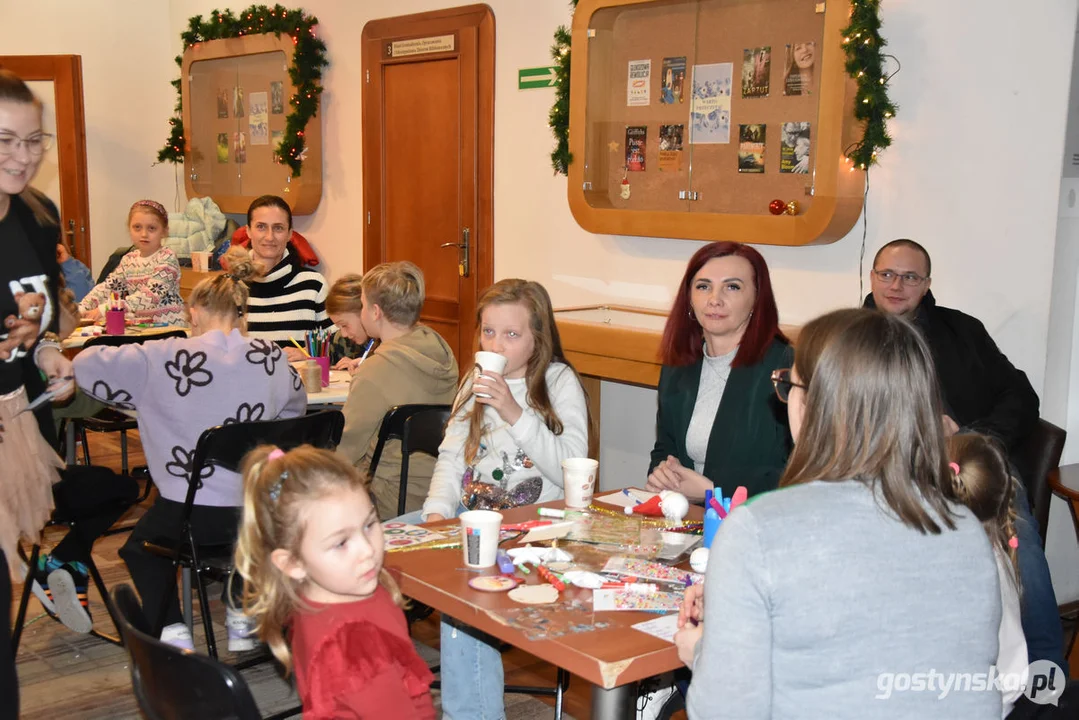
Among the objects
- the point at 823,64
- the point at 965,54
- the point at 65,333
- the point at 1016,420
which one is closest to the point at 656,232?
the point at 823,64

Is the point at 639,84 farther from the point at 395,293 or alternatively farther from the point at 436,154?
the point at 395,293

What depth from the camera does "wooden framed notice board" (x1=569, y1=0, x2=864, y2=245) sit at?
437 centimetres

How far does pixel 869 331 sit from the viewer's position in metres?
1.53

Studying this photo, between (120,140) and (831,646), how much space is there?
29.7 feet

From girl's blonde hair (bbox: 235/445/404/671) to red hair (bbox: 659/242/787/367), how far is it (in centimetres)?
144

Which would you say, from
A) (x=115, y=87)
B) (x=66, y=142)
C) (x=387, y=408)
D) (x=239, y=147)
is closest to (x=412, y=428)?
(x=387, y=408)

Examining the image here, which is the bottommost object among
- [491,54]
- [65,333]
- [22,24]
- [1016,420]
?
[1016,420]

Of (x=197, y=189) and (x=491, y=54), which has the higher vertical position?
(x=491, y=54)

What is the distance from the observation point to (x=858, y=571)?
146cm

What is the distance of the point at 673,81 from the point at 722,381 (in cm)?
249

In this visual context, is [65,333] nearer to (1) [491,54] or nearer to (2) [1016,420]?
(2) [1016,420]

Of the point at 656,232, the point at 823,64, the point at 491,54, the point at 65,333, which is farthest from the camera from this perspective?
the point at 491,54

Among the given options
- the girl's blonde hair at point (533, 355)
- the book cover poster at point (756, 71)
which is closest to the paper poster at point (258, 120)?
the book cover poster at point (756, 71)

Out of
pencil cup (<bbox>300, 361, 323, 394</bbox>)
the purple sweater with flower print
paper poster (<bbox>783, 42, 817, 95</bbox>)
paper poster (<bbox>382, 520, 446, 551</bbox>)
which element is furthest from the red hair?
paper poster (<bbox>783, 42, 817, 95</bbox>)
